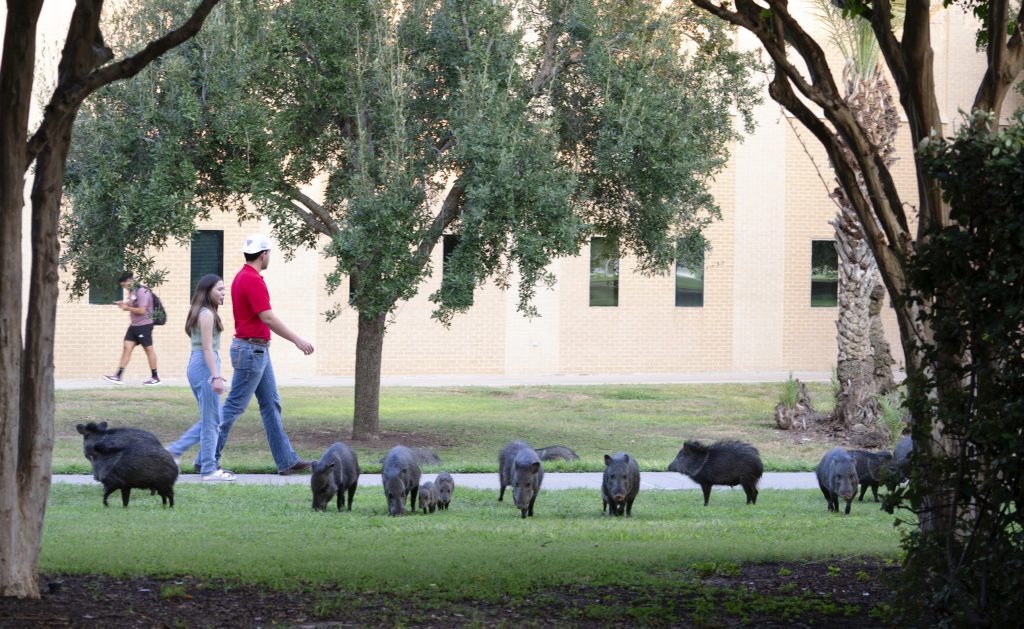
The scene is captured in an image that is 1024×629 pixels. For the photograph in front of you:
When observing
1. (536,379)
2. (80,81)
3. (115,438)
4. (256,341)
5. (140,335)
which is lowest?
(115,438)

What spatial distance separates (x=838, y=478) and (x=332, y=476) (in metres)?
4.33

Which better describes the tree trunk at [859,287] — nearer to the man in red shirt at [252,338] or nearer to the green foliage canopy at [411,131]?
the green foliage canopy at [411,131]

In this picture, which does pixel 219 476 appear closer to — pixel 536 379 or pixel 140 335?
pixel 140 335

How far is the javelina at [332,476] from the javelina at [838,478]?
4137 mm

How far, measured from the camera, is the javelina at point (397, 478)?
33.2ft

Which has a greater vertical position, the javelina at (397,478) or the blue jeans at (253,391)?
the blue jeans at (253,391)

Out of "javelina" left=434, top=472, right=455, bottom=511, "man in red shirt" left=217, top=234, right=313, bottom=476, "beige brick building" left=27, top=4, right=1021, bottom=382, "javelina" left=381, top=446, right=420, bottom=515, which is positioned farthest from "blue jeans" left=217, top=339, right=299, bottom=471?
"beige brick building" left=27, top=4, right=1021, bottom=382

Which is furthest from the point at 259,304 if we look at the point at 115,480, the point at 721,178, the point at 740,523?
the point at 721,178

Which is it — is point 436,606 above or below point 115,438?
below

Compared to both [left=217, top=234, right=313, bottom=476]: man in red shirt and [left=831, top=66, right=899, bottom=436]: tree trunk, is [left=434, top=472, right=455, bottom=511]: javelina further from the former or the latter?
[left=831, top=66, right=899, bottom=436]: tree trunk

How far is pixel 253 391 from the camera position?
1248 centimetres

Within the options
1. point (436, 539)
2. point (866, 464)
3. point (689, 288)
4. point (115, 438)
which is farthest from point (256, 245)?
point (689, 288)

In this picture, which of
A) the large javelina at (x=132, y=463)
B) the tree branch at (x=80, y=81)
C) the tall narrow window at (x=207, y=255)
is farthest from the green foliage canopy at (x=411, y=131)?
the tall narrow window at (x=207, y=255)

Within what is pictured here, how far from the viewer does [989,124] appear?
5.62 metres
